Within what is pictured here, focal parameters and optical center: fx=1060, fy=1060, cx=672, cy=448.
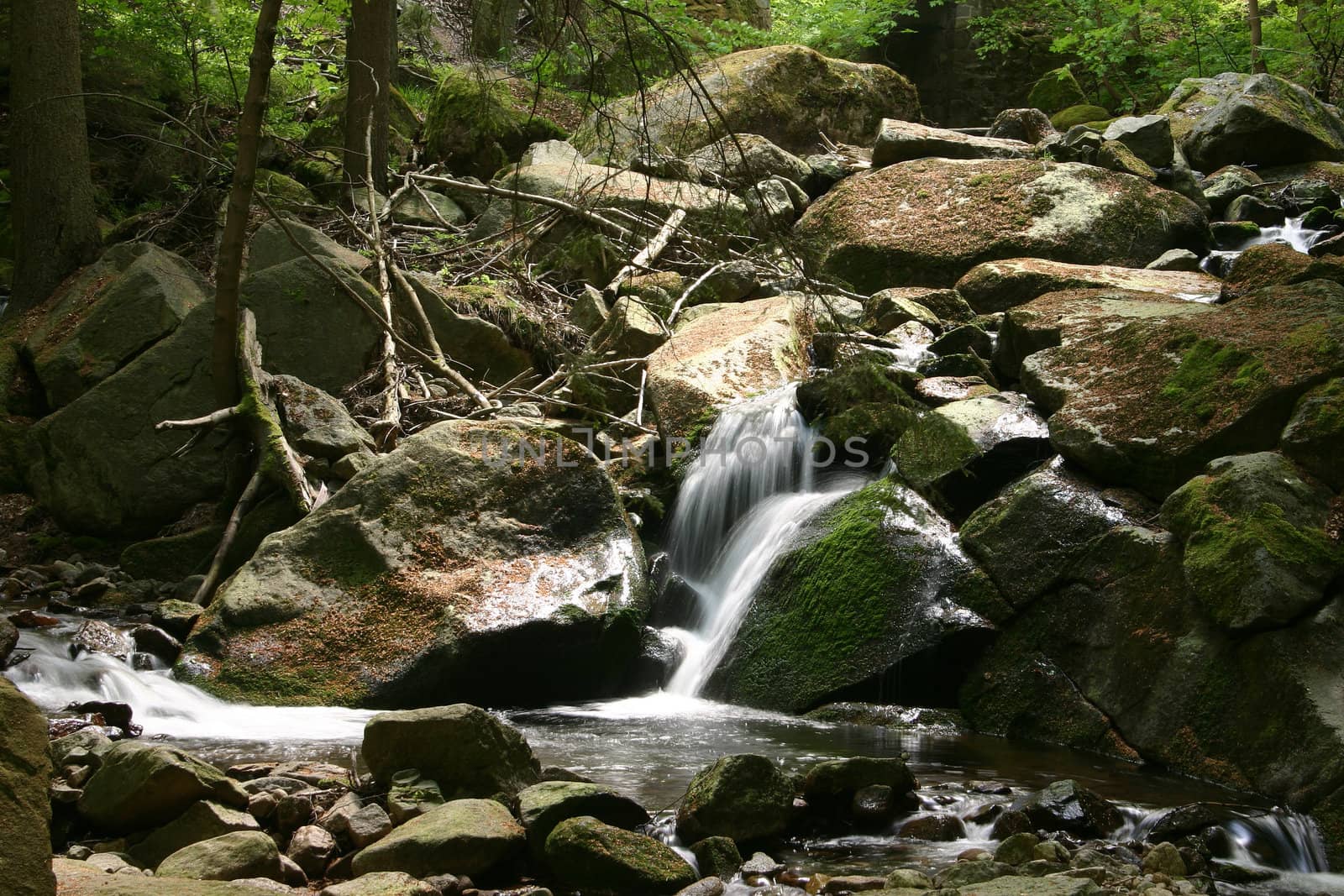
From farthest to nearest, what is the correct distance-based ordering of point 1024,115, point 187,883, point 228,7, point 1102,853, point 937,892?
point 1024,115, point 228,7, point 1102,853, point 937,892, point 187,883

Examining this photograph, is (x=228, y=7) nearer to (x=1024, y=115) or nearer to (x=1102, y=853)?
(x=1024, y=115)

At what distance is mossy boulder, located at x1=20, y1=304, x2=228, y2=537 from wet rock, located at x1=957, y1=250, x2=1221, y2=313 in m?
7.25

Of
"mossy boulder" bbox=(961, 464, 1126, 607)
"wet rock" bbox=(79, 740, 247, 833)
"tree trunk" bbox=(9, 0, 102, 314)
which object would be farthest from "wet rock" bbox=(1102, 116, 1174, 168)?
"wet rock" bbox=(79, 740, 247, 833)

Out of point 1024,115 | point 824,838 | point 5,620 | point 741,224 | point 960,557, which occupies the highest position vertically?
point 1024,115

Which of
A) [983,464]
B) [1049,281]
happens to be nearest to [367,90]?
[1049,281]

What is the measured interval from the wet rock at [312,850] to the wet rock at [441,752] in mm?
498

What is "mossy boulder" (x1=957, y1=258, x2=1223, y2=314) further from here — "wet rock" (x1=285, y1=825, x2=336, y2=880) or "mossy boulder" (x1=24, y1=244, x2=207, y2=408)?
"wet rock" (x1=285, y1=825, x2=336, y2=880)

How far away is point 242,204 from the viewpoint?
8055mm

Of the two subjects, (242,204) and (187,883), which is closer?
(187,883)

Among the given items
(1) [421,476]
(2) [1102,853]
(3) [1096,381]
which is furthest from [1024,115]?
(2) [1102,853]

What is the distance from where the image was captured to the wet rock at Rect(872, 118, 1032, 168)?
549 inches

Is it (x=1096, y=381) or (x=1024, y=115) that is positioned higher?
(x=1024, y=115)

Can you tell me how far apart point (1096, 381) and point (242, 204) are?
6.38m

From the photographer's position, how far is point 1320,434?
586cm
